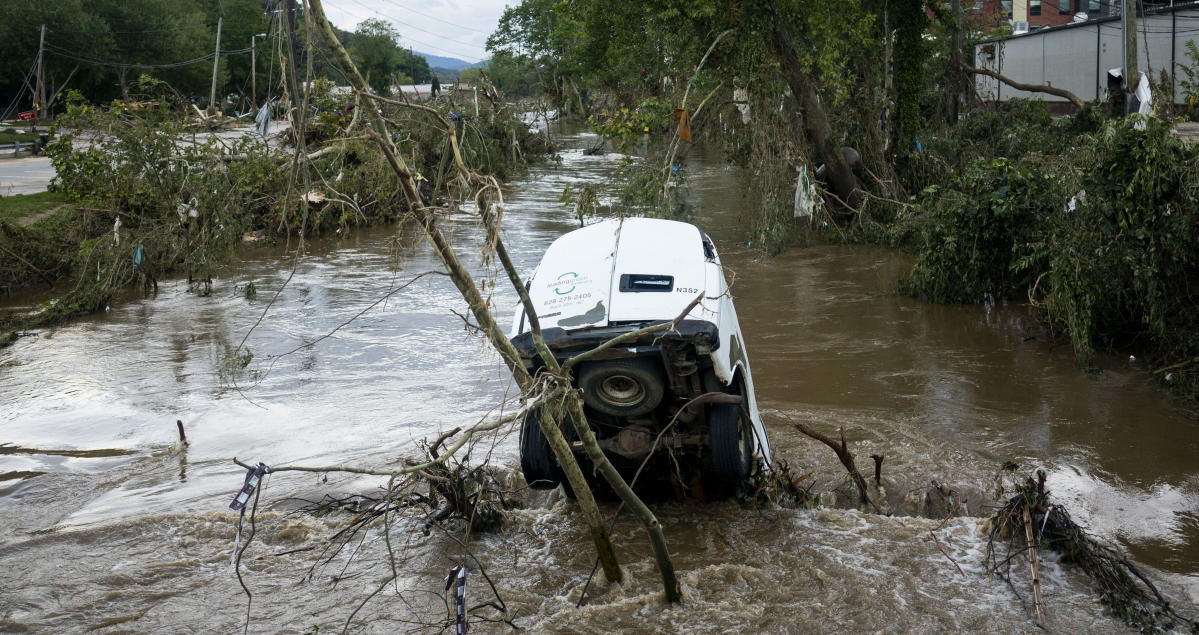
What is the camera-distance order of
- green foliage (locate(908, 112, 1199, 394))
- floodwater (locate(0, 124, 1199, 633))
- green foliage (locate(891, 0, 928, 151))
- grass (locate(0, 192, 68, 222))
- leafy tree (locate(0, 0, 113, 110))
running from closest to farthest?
1. floodwater (locate(0, 124, 1199, 633))
2. green foliage (locate(908, 112, 1199, 394))
3. grass (locate(0, 192, 68, 222))
4. green foliage (locate(891, 0, 928, 151))
5. leafy tree (locate(0, 0, 113, 110))

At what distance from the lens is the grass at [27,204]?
18188mm

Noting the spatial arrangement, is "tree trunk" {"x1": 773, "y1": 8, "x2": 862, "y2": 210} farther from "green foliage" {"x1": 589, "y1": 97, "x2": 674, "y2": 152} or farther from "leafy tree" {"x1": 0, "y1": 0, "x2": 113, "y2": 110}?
"leafy tree" {"x1": 0, "y1": 0, "x2": 113, "y2": 110}

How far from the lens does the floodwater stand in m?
6.05

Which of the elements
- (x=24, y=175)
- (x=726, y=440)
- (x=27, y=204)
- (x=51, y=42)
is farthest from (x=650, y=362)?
(x=51, y=42)

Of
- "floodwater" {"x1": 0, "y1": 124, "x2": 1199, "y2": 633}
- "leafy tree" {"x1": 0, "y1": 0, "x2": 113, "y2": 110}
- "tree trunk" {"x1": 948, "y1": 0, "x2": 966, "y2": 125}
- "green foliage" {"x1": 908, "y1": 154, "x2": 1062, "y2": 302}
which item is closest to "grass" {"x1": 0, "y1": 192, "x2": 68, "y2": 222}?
"floodwater" {"x1": 0, "y1": 124, "x2": 1199, "y2": 633}

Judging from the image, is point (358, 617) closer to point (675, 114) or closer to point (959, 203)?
point (959, 203)

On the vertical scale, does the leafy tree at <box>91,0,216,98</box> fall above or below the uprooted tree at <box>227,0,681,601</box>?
above

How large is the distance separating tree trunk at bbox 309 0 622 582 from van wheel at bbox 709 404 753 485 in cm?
108

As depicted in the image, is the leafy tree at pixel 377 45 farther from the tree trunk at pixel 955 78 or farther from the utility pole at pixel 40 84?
the tree trunk at pixel 955 78

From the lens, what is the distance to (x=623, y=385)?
6.24m

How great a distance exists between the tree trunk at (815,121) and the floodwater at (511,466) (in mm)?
4550

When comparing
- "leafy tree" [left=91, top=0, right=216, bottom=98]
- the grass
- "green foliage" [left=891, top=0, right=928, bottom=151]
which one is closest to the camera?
the grass

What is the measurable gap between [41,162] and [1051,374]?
95.0ft

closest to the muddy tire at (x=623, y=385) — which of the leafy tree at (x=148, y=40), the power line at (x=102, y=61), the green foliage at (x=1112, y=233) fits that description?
the green foliage at (x=1112, y=233)
